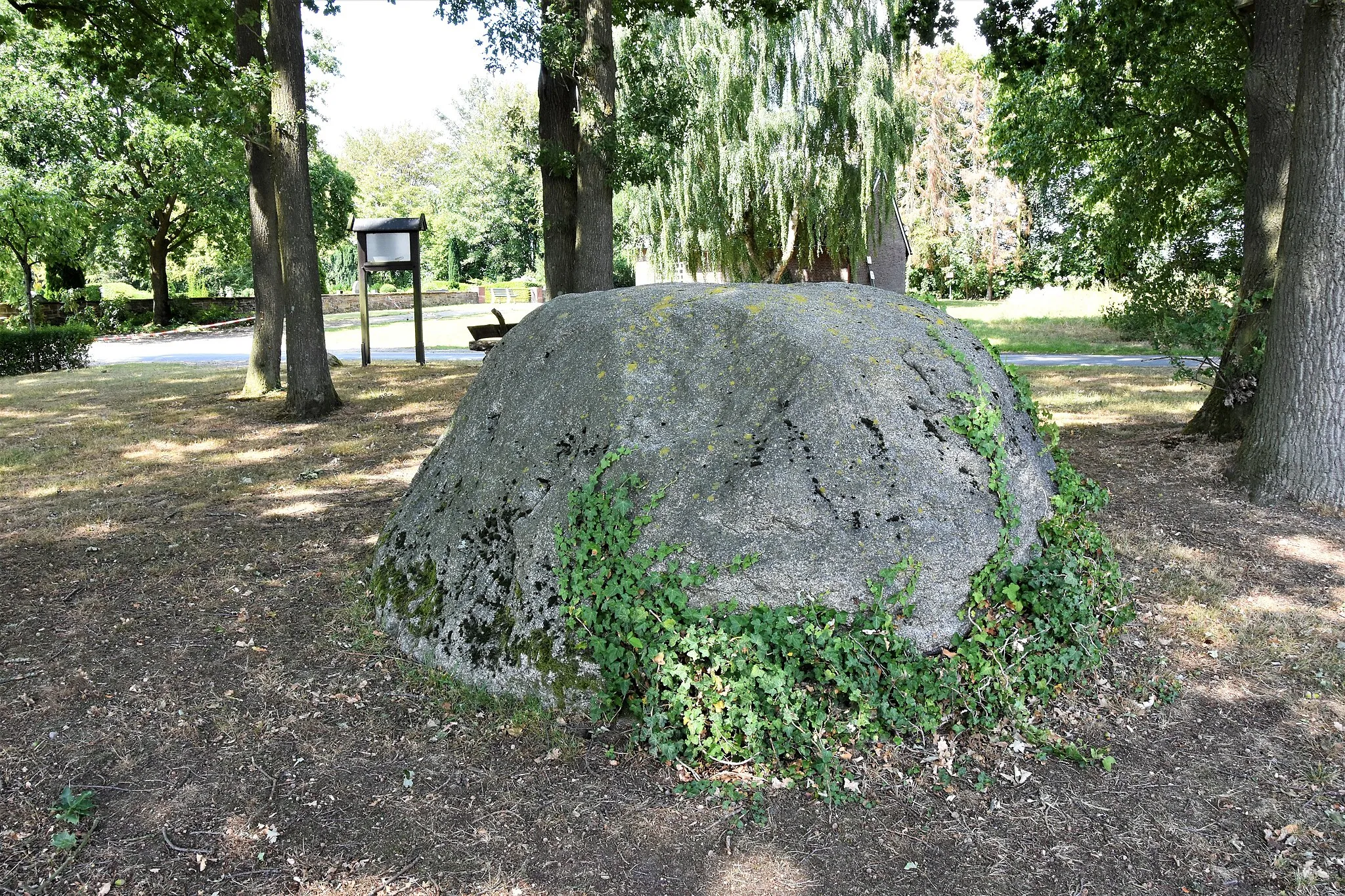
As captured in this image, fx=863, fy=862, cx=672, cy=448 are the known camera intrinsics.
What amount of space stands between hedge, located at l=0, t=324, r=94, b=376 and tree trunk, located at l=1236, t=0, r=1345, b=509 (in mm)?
23056

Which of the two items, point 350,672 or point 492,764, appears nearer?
point 492,764

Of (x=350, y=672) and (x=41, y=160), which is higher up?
(x=41, y=160)

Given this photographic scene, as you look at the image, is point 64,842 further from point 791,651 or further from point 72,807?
point 791,651

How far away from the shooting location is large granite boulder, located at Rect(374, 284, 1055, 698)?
3.96m

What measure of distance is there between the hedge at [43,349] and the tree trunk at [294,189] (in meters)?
12.8

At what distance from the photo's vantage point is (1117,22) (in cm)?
897

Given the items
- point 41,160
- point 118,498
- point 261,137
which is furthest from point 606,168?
point 41,160

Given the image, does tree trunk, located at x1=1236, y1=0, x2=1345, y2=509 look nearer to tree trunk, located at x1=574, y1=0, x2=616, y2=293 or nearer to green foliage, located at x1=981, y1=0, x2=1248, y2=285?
green foliage, located at x1=981, y1=0, x2=1248, y2=285

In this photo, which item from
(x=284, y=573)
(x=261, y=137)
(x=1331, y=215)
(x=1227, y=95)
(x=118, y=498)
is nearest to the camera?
(x=284, y=573)

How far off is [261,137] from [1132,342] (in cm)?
2033

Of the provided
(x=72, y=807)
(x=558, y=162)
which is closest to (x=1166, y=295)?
(x=558, y=162)

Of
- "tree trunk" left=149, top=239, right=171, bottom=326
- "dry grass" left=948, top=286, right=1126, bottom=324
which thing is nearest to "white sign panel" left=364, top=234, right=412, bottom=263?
"dry grass" left=948, top=286, right=1126, bottom=324

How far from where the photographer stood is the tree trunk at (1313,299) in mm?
6219

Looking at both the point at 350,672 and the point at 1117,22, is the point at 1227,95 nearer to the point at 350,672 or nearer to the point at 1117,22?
the point at 1117,22
